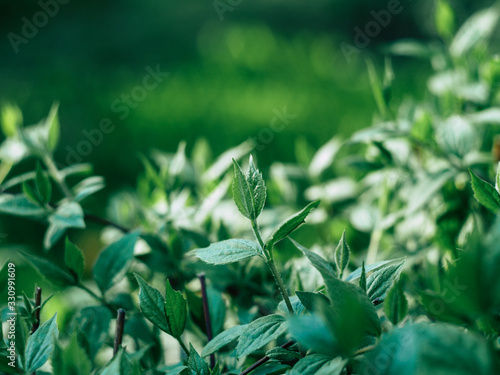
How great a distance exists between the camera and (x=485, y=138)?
1149mm

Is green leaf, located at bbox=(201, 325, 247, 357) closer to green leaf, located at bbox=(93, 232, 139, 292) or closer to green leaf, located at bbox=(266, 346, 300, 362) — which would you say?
green leaf, located at bbox=(266, 346, 300, 362)

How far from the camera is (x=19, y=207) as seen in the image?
0.87 meters

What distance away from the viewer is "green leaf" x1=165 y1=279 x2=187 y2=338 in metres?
0.62

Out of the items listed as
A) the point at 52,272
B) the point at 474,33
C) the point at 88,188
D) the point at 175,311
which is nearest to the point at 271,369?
the point at 175,311

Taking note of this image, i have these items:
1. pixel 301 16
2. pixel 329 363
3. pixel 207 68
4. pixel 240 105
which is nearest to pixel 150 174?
pixel 329 363

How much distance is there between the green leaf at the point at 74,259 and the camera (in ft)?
2.54

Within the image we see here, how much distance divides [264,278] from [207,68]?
4.28m

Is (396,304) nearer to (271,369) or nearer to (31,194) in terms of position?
(271,369)

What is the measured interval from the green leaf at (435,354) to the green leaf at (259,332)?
14 cm

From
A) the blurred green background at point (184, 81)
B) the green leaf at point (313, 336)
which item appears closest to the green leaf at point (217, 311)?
the green leaf at point (313, 336)

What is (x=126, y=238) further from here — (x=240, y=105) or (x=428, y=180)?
(x=240, y=105)

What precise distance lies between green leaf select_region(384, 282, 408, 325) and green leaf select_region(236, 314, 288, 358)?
106 mm

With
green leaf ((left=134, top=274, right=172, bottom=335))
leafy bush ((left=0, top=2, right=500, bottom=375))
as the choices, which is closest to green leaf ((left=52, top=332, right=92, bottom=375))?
leafy bush ((left=0, top=2, right=500, bottom=375))

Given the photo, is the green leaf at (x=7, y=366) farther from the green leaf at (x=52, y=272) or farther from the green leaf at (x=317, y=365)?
the green leaf at (x=317, y=365)
